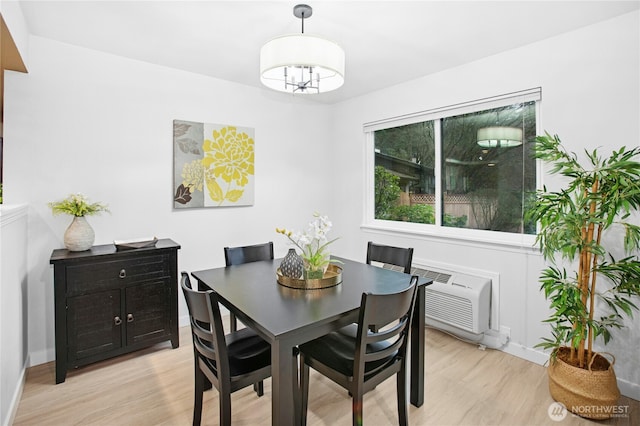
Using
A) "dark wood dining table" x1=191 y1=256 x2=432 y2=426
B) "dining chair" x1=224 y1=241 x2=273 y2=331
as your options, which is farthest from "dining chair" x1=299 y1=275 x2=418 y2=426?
"dining chair" x1=224 y1=241 x2=273 y2=331

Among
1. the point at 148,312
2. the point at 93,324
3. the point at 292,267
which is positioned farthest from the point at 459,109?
the point at 93,324

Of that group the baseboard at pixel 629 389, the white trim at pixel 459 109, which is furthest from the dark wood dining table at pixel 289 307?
the white trim at pixel 459 109

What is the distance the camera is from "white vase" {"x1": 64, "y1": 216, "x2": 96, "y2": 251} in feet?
8.24

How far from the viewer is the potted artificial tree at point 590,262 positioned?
1942 millimetres

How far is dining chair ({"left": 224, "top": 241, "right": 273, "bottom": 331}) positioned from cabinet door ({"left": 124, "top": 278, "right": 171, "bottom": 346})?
582mm

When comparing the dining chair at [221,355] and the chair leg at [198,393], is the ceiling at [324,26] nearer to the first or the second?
the dining chair at [221,355]

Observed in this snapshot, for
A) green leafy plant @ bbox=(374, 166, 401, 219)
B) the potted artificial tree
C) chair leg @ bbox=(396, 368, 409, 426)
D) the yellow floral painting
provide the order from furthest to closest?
green leafy plant @ bbox=(374, 166, 401, 219) < the yellow floral painting < the potted artificial tree < chair leg @ bbox=(396, 368, 409, 426)

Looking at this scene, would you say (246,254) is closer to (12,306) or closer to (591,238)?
(12,306)

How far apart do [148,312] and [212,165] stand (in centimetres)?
146

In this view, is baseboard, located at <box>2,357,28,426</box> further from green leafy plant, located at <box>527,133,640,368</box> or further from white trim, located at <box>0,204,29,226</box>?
green leafy plant, located at <box>527,133,640,368</box>

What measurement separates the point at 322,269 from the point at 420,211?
6.38ft

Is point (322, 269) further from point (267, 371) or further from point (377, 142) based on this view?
point (377, 142)

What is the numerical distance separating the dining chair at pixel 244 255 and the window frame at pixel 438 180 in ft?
5.02

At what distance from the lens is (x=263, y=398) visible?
7.27 ft
